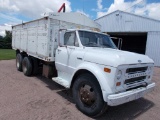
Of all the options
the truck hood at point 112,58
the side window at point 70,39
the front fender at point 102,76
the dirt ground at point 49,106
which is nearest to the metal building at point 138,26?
the dirt ground at point 49,106

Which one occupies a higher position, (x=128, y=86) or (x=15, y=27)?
(x=15, y=27)

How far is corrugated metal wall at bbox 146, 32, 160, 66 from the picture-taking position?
53.4 feet

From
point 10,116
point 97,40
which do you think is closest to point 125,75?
point 97,40

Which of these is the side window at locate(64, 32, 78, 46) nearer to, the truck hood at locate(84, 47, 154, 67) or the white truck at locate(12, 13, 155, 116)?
the white truck at locate(12, 13, 155, 116)

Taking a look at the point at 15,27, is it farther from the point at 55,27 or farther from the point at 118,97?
the point at 118,97

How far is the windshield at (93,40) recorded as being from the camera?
5094mm

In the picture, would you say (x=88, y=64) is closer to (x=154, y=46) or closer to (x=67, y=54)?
(x=67, y=54)

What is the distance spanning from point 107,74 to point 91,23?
426 centimetres

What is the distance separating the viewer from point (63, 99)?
5.27 m

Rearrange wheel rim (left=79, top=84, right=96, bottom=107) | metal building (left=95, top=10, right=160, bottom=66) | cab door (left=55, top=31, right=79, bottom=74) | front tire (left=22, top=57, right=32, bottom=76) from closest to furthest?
wheel rim (left=79, top=84, right=96, bottom=107)
cab door (left=55, top=31, right=79, bottom=74)
front tire (left=22, top=57, right=32, bottom=76)
metal building (left=95, top=10, right=160, bottom=66)

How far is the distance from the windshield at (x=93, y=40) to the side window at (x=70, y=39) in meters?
0.21

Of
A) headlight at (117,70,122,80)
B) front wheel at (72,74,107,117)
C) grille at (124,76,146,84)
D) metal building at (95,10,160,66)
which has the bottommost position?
front wheel at (72,74,107,117)

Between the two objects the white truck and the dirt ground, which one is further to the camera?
the dirt ground

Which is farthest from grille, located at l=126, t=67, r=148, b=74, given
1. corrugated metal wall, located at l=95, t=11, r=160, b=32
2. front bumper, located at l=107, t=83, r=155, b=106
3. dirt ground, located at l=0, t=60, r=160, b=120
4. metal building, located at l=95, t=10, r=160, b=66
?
corrugated metal wall, located at l=95, t=11, r=160, b=32
